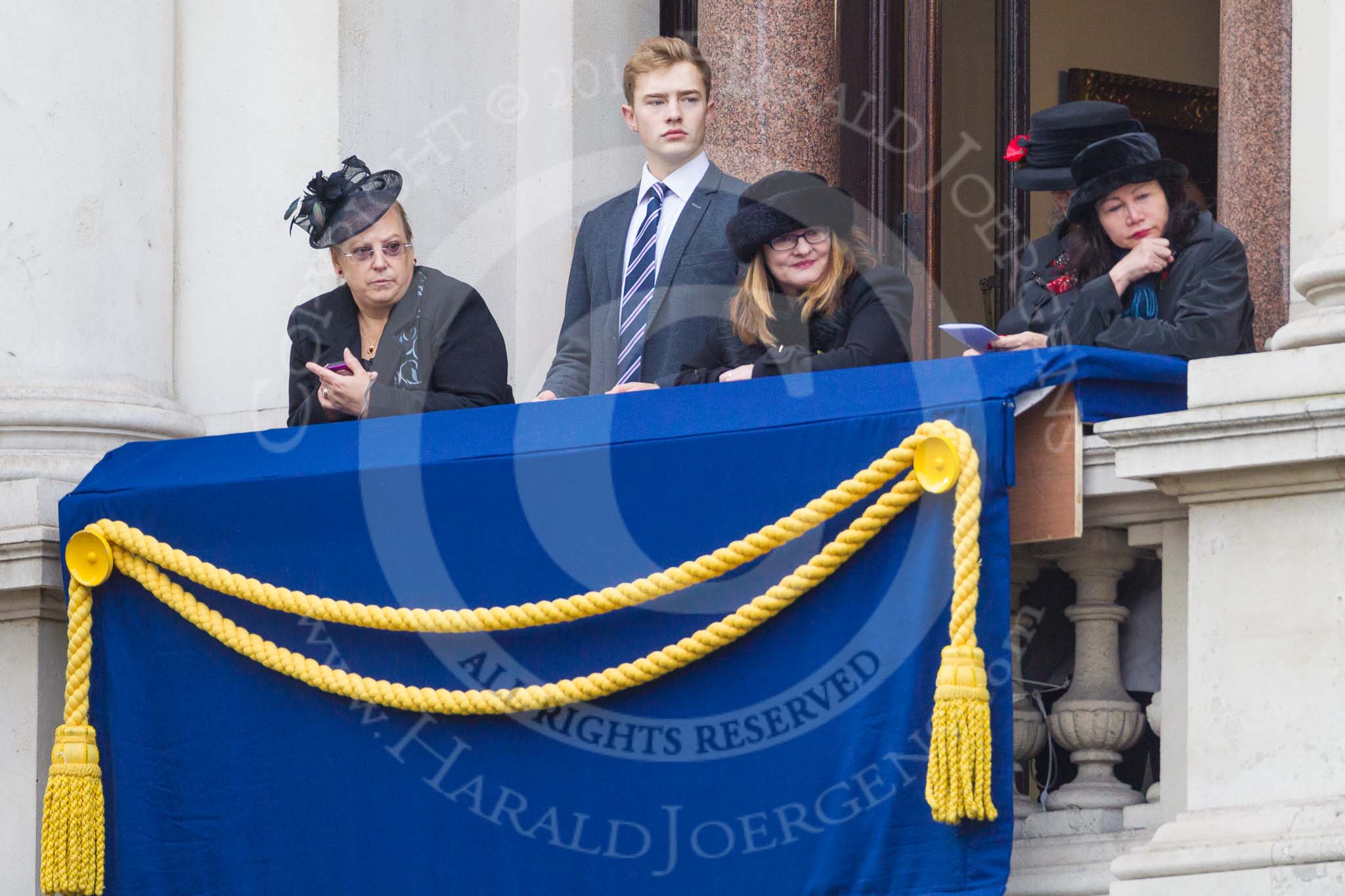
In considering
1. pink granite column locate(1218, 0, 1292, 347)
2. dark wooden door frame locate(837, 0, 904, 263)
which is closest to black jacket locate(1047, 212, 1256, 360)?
pink granite column locate(1218, 0, 1292, 347)

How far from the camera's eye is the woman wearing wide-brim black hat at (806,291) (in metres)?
6.55

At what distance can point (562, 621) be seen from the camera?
6.39 meters

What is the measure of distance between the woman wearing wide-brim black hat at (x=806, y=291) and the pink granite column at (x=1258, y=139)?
1462 millimetres

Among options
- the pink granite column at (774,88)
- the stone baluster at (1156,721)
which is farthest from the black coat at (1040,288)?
the pink granite column at (774,88)

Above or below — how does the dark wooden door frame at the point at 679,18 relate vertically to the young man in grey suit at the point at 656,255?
above

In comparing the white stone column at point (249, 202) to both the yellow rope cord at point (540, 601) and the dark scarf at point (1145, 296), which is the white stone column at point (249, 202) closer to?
the yellow rope cord at point (540, 601)

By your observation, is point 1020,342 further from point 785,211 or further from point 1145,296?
point 785,211

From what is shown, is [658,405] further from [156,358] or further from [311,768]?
[156,358]

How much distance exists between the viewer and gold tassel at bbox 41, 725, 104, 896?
7.06 m

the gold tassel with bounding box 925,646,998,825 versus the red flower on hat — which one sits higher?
the red flower on hat

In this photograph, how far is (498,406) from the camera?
6.67 metres

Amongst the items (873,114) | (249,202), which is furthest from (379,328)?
(873,114)

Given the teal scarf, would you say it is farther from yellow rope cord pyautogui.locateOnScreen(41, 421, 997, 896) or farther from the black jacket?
yellow rope cord pyautogui.locateOnScreen(41, 421, 997, 896)

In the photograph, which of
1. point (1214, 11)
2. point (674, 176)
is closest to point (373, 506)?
point (674, 176)
